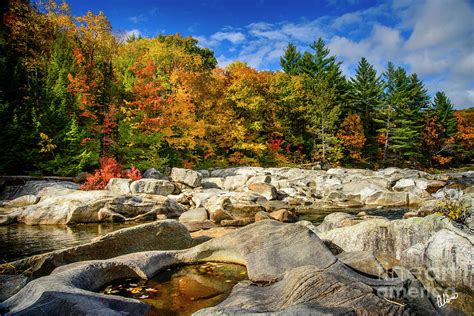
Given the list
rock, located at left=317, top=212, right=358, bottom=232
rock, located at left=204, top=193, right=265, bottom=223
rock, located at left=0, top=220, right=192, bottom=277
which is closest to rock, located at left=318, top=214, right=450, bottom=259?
rock, located at left=317, top=212, right=358, bottom=232

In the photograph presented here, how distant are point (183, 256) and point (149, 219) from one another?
918 cm

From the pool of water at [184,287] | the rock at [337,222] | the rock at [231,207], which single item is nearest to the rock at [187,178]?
the rock at [231,207]

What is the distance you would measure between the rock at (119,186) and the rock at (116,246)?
34.3 ft

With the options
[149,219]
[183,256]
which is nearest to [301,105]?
[149,219]

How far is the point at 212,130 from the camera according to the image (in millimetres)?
32906

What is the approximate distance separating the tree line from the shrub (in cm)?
145

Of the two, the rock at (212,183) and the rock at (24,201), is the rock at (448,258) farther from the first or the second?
the rock at (212,183)

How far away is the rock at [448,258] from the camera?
183 inches

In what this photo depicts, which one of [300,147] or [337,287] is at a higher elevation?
[300,147]

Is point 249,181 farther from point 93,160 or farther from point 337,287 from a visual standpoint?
point 337,287

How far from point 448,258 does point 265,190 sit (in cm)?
1555

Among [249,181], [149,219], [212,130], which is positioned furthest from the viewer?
[212,130]

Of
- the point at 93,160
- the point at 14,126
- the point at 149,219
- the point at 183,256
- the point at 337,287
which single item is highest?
the point at 14,126
